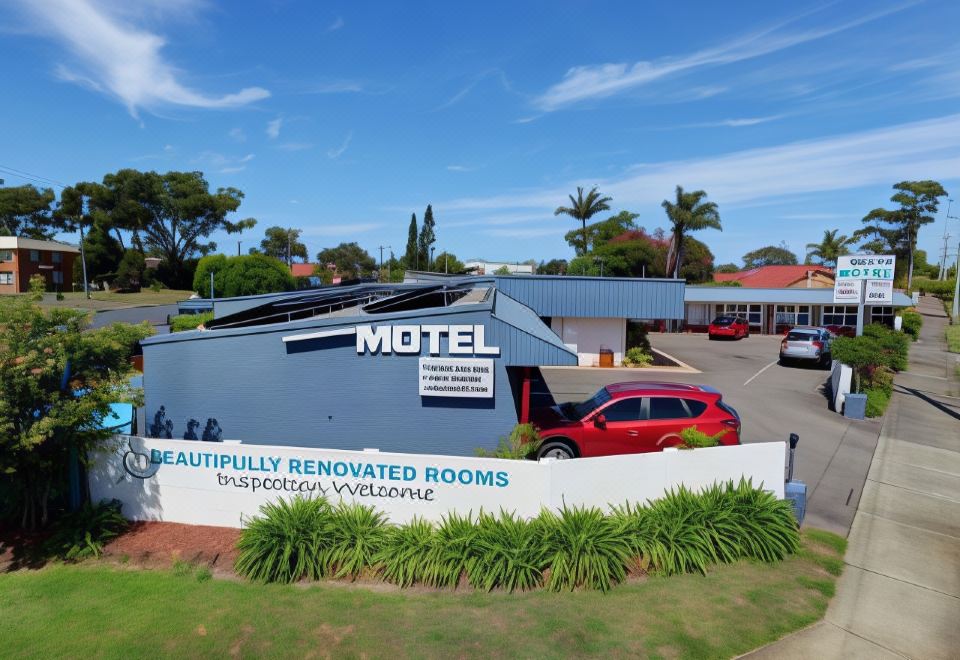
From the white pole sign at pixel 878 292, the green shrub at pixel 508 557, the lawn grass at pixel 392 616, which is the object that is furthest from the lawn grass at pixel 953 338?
the green shrub at pixel 508 557

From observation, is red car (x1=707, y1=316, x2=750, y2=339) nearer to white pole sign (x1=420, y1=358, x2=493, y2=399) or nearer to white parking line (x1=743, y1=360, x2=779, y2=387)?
white parking line (x1=743, y1=360, x2=779, y2=387)

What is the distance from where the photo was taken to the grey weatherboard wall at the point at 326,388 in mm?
12336

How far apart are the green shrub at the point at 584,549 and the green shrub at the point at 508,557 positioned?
0.58 ft

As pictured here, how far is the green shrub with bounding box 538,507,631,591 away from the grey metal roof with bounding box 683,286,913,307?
3637cm

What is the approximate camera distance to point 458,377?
12305mm

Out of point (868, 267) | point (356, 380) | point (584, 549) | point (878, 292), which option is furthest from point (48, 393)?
point (878, 292)

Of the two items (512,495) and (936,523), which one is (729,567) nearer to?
(512,495)

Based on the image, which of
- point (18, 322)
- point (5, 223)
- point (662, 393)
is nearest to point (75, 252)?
point (5, 223)

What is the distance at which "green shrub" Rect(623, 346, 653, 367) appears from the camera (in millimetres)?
27875

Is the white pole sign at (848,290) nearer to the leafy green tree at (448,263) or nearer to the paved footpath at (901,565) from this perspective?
the paved footpath at (901,565)

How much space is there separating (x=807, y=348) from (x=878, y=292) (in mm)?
5128

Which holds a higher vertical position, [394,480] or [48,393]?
[48,393]

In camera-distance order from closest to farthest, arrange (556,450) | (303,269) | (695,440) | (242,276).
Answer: (695,440)
(556,450)
(242,276)
(303,269)

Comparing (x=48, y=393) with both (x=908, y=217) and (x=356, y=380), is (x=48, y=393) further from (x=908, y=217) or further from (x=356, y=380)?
(x=908, y=217)
